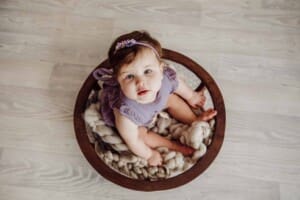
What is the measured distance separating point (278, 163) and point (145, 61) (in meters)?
0.53

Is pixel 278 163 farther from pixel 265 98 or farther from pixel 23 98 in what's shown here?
pixel 23 98

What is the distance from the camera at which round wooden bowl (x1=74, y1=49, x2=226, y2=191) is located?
1.01m

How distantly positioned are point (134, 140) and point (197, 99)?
226mm

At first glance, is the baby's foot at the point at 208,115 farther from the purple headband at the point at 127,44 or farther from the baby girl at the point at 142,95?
the purple headband at the point at 127,44

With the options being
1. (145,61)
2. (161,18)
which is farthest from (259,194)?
(161,18)

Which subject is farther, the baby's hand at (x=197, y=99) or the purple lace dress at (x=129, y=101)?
the baby's hand at (x=197, y=99)

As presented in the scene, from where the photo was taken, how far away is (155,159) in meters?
1.06

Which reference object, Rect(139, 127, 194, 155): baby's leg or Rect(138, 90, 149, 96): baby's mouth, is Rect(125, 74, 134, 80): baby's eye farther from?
Rect(139, 127, 194, 155): baby's leg

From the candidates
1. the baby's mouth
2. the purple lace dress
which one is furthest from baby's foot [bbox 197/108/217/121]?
the baby's mouth

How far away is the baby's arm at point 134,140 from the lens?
1.00 metres

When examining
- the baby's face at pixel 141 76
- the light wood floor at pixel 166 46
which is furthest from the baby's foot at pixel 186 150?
the baby's face at pixel 141 76

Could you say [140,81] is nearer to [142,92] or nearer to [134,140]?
[142,92]

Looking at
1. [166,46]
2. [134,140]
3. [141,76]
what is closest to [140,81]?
[141,76]

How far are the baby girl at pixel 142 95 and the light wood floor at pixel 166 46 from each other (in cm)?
14
